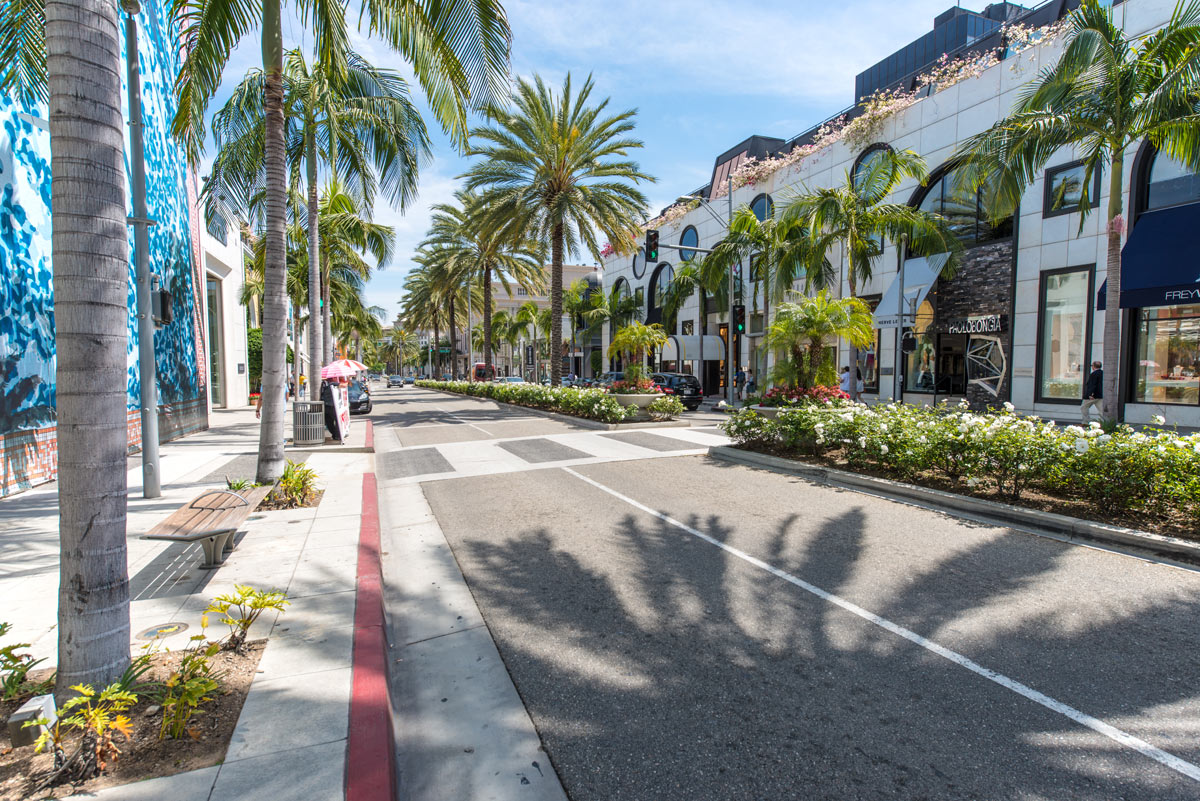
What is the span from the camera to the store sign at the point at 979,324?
21359mm

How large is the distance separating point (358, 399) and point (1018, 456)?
25.1m

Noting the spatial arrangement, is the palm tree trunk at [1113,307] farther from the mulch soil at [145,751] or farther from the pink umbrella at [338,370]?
the pink umbrella at [338,370]

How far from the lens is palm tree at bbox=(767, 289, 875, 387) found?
12.7 m

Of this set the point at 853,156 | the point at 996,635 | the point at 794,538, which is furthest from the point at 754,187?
the point at 996,635

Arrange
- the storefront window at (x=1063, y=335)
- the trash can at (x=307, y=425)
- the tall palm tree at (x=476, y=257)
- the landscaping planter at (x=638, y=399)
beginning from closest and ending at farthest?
the trash can at (x=307, y=425)
the storefront window at (x=1063, y=335)
the landscaping planter at (x=638, y=399)
the tall palm tree at (x=476, y=257)

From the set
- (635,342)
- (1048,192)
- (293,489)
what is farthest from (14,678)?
(1048,192)

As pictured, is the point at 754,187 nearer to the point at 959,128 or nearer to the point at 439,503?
the point at 959,128

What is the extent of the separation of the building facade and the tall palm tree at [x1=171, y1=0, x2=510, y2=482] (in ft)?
28.2

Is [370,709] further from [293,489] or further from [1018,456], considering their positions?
[1018,456]

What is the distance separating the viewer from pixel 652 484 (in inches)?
390

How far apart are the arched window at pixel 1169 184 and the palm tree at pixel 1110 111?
647cm

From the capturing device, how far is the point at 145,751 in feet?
9.36

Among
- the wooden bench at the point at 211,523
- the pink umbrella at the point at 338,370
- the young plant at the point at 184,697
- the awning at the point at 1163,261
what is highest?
the awning at the point at 1163,261

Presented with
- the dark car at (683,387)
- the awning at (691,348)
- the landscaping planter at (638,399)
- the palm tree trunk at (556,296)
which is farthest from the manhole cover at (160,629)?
the awning at (691,348)
